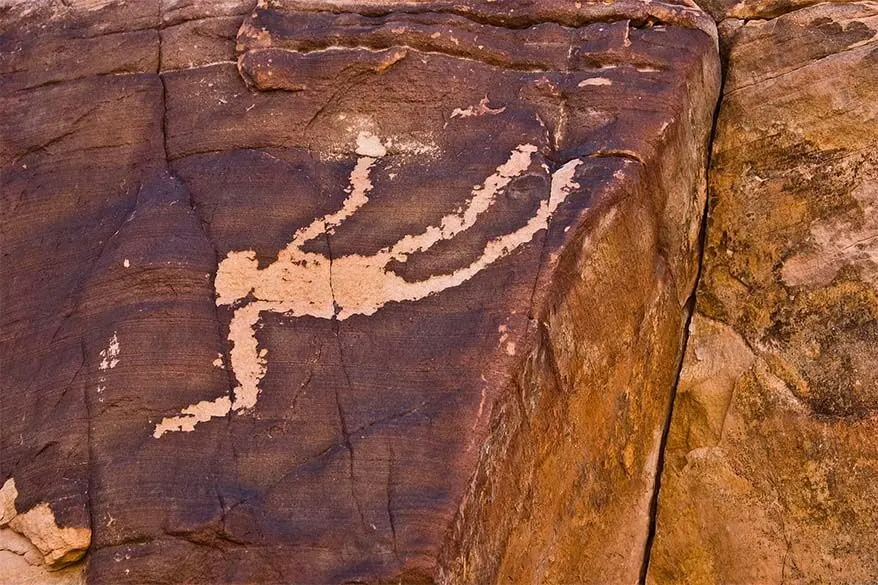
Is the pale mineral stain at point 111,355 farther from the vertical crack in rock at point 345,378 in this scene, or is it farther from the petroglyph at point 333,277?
the vertical crack in rock at point 345,378

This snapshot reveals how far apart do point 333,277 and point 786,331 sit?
1120 mm

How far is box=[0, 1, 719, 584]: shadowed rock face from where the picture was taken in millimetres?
2119

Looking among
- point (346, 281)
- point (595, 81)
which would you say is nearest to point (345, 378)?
point (346, 281)

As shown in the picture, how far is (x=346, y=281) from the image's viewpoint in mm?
2320

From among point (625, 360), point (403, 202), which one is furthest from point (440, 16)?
point (625, 360)

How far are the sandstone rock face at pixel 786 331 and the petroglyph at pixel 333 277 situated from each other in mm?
606

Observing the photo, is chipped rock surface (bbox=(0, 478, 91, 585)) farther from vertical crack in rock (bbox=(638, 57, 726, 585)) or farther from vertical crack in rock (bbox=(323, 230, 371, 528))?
vertical crack in rock (bbox=(638, 57, 726, 585))

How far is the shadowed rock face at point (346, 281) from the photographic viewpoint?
2.12m

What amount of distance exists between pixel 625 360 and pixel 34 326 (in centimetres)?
134

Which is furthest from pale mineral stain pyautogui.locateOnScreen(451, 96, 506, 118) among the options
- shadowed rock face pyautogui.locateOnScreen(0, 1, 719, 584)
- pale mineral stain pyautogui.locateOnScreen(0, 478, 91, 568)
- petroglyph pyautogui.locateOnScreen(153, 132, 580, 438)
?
pale mineral stain pyautogui.locateOnScreen(0, 478, 91, 568)

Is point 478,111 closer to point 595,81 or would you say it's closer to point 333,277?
point 595,81

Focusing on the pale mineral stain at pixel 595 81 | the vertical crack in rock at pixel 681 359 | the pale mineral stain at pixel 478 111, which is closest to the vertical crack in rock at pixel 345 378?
the pale mineral stain at pixel 478 111

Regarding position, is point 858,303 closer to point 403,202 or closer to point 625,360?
point 625,360

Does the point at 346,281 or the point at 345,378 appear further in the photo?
the point at 346,281
